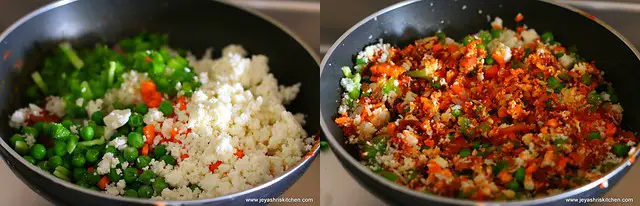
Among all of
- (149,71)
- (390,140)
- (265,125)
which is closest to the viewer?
(390,140)

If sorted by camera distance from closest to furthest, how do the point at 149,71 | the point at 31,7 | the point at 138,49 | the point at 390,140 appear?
the point at 390,140 → the point at 149,71 → the point at 138,49 → the point at 31,7

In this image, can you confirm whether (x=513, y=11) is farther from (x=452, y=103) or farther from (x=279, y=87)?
(x=279, y=87)

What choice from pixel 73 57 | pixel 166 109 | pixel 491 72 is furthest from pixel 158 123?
pixel 491 72

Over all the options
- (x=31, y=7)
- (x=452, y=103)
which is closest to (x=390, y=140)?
(x=452, y=103)

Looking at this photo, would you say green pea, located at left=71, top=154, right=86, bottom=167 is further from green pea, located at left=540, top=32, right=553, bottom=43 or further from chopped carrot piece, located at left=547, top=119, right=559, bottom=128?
green pea, located at left=540, top=32, right=553, bottom=43

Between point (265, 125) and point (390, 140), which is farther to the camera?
point (265, 125)

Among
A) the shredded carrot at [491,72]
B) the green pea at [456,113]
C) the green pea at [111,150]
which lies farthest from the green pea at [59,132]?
the shredded carrot at [491,72]

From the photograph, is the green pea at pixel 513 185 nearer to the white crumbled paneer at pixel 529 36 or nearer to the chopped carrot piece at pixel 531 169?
the chopped carrot piece at pixel 531 169

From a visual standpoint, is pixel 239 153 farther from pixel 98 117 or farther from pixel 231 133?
pixel 98 117
